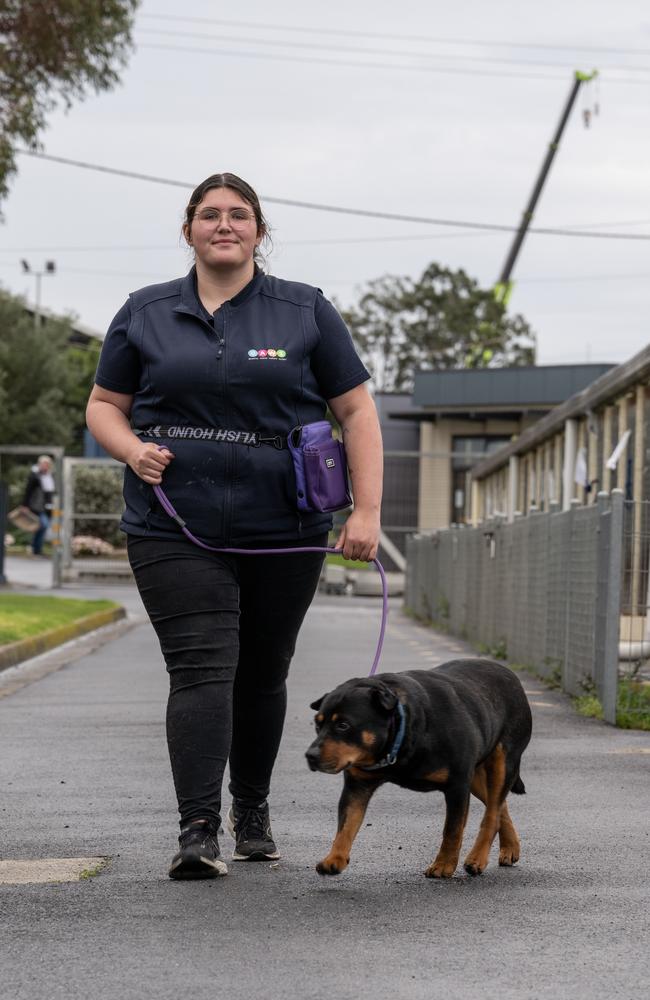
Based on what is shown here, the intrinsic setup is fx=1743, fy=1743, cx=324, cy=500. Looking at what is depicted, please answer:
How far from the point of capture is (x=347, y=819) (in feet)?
15.3

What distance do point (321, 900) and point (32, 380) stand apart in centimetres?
4730

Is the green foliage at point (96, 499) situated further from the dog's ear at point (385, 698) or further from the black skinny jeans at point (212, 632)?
the dog's ear at point (385, 698)

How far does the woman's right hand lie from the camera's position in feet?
16.0

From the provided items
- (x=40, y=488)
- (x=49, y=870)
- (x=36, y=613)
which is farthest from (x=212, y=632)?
(x=40, y=488)

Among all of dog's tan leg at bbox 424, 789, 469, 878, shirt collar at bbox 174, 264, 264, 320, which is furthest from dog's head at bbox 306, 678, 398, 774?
shirt collar at bbox 174, 264, 264, 320

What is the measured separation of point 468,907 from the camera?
4.50 metres

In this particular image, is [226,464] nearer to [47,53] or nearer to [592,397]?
[592,397]

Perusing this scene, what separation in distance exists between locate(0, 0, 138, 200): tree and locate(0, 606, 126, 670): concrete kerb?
5.61 m

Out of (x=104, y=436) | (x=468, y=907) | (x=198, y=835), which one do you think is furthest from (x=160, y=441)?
(x=468, y=907)

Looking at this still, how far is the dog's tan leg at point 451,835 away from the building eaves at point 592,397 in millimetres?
8826

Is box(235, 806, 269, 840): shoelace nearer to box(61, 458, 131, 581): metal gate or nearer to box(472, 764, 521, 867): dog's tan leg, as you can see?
box(472, 764, 521, 867): dog's tan leg

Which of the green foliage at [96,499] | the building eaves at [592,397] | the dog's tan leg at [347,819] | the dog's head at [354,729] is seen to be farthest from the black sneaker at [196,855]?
the green foliage at [96,499]

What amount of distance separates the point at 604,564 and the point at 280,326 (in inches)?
196

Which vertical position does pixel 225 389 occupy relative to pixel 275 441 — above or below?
above
